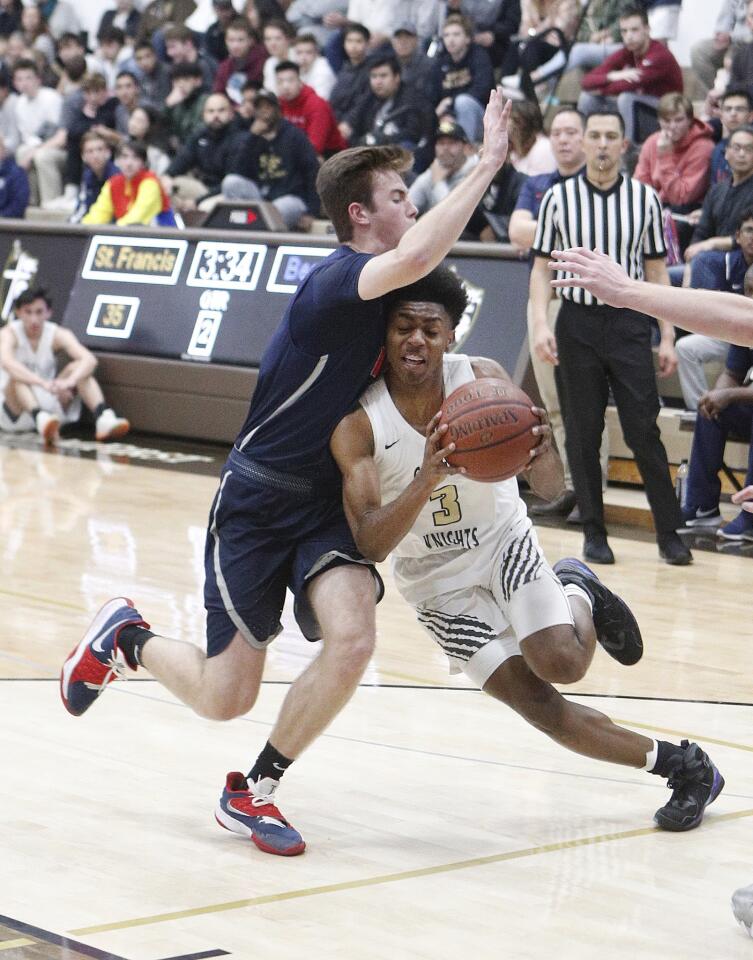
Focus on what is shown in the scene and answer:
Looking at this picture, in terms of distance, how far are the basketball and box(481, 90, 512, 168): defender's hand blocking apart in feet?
1.80

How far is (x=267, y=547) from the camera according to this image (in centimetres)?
401

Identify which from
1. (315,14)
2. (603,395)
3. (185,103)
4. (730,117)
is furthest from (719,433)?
(315,14)

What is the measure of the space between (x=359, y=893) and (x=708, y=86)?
1086 cm

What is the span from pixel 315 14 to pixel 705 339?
874 cm

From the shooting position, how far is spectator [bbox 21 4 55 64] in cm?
1892

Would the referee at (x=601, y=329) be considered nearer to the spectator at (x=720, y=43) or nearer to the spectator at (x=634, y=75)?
the spectator at (x=634, y=75)

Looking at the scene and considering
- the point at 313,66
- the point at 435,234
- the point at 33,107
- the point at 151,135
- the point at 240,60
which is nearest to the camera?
the point at 435,234

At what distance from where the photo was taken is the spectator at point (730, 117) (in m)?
10.5

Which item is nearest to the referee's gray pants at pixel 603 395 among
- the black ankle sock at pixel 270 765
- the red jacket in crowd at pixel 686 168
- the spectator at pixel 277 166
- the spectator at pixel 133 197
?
the red jacket in crowd at pixel 686 168

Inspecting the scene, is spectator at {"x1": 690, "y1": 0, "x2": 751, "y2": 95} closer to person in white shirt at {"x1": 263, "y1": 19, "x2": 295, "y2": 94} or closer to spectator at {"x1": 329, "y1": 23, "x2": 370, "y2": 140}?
spectator at {"x1": 329, "y1": 23, "x2": 370, "y2": 140}

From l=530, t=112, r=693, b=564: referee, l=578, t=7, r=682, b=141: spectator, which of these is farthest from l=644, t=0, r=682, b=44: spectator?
l=530, t=112, r=693, b=564: referee

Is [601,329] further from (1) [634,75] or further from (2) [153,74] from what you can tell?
(2) [153,74]

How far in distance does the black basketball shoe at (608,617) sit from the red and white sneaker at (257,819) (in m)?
1.07

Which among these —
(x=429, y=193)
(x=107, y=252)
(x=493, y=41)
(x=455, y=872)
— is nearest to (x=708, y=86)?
(x=493, y=41)
